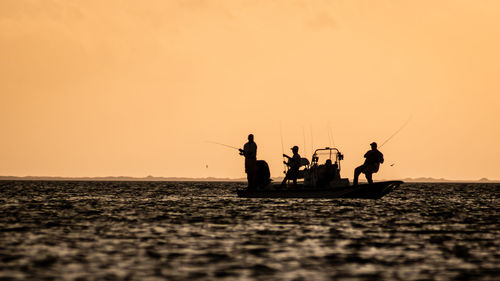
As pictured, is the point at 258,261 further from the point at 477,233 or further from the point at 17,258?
the point at 477,233

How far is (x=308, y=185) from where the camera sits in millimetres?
39531

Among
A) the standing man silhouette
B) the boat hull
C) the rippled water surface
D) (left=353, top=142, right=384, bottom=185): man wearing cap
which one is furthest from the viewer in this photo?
the boat hull

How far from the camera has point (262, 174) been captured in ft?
133

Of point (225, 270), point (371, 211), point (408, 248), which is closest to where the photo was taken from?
point (225, 270)

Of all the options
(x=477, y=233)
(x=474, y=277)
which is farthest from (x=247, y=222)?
(x=474, y=277)

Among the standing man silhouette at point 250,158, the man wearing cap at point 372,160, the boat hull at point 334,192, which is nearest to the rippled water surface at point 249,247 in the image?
the man wearing cap at point 372,160

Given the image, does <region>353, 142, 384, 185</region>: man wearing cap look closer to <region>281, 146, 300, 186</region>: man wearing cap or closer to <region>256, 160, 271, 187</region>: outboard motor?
<region>281, 146, 300, 186</region>: man wearing cap

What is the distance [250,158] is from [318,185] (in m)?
3.21

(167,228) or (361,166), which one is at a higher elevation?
(361,166)

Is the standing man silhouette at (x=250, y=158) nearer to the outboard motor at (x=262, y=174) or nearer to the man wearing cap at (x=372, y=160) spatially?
the outboard motor at (x=262, y=174)

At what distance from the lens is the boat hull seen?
39000 millimetres

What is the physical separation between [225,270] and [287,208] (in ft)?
70.9

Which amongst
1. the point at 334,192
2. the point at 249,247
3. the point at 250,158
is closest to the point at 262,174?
the point at 250,158

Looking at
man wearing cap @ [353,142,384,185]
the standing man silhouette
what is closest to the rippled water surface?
man wearing cap @ [353,142,384,185]
